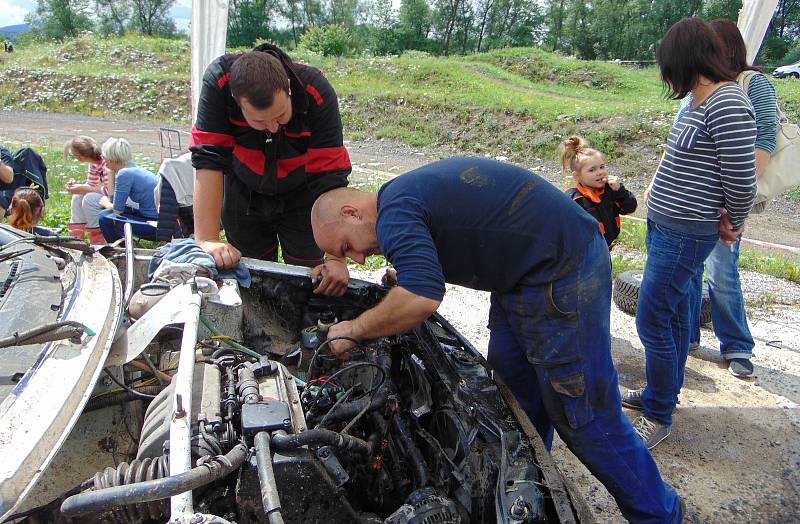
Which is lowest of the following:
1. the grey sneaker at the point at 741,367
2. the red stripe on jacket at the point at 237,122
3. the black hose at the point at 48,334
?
the grey sneaker at the point at 741,367

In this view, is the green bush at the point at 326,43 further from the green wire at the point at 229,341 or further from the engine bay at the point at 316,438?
the engine bay at the point at 316,438

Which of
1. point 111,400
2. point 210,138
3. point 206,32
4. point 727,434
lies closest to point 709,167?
point 727,434

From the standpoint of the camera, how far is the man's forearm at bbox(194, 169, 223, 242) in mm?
2875

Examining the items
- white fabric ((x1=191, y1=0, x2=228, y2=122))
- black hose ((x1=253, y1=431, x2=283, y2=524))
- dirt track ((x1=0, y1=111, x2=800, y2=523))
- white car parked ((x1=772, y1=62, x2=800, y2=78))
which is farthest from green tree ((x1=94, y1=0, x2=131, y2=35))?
black hose ((x1=253, y1=431, x2=283, y2=524))

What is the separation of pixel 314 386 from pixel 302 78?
1.65 m

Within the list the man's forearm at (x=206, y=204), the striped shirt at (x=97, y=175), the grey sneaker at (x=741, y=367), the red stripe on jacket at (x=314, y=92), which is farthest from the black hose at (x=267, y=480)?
the striped shirt at (x=97, y=175)

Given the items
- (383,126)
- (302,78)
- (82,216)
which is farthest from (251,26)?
(302,78)

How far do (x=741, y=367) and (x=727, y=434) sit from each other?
2.38 feet

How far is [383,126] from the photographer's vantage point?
15.7m

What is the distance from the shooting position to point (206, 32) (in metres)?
4.50

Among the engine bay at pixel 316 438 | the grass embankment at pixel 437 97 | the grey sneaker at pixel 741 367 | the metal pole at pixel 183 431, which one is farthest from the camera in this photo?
the grass embankment at pixel 437 97

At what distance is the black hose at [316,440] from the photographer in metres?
1.57

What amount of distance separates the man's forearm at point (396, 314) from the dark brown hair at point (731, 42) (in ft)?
6.38

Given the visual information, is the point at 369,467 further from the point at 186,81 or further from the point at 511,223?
the point at 186,81
